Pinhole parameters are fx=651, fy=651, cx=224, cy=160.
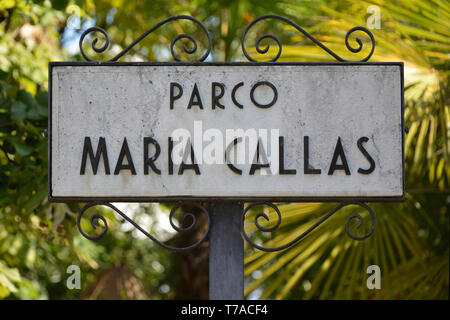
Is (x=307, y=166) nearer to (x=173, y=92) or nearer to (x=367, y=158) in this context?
(x=367, y=158)

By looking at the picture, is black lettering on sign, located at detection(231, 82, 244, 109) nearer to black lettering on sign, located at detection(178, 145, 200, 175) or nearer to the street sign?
the street sign

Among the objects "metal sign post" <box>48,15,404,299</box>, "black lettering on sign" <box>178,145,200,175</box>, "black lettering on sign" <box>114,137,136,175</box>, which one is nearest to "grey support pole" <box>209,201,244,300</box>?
"metal sign post" <box>48,15,404,299</box>

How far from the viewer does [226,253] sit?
5.82ft

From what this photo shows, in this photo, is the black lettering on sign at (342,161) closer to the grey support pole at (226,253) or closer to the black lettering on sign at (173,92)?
the grey support pole at (226,253)

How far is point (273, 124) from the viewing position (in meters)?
1.71

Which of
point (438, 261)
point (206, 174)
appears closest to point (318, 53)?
point (438, 261)

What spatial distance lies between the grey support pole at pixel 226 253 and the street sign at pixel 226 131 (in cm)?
11

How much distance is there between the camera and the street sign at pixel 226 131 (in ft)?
5.53

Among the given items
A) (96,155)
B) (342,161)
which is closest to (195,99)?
(96,155)

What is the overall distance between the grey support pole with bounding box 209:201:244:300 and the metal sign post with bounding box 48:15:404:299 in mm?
42

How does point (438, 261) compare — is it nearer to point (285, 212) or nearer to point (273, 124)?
point (285, 212)

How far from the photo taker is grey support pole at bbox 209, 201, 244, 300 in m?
1.77

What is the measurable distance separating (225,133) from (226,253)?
333 millimetres
